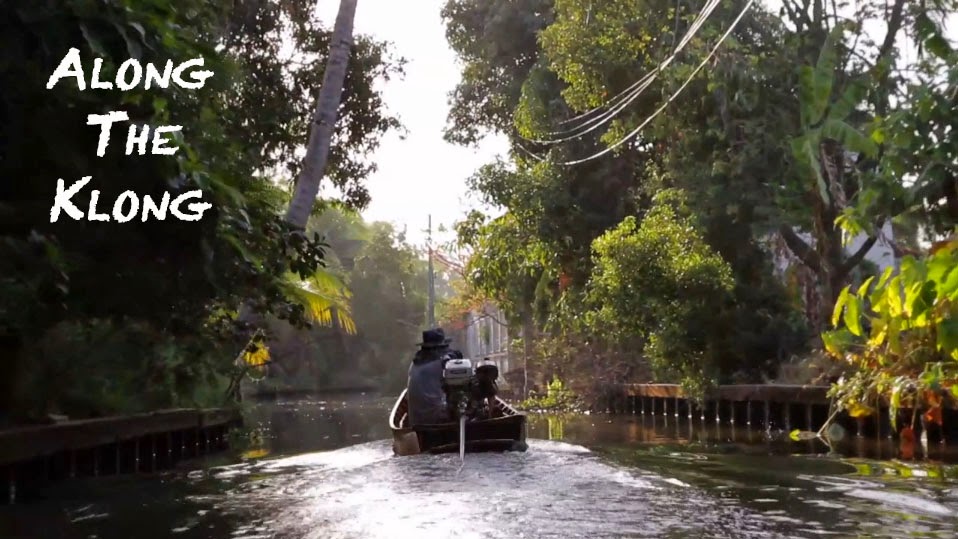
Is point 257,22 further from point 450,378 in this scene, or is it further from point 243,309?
point 450,378

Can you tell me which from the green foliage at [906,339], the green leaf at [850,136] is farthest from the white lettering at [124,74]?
the green leaf at [850,136]

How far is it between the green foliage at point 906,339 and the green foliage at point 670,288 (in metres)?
6.39

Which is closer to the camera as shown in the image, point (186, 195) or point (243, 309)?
point (186, 195)

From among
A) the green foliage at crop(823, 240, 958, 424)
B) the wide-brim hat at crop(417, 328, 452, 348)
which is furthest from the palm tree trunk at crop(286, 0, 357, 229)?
the green foliage at crop(823, 240, 958, 424)

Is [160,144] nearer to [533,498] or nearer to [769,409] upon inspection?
[533,498]

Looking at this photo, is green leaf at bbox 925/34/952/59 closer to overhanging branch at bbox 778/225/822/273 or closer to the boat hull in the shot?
the boat hull

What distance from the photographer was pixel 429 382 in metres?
A: 16.1

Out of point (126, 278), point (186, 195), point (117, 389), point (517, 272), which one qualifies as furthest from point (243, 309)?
point (517, 272)

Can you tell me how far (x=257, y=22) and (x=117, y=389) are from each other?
7.95 m

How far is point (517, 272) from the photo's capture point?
36750 mm

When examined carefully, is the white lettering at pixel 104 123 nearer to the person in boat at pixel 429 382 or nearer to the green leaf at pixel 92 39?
the green leaf at pixel 92 39

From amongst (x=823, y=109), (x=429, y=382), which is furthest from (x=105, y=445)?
(x=823, y=109)

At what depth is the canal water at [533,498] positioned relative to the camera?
380 inches

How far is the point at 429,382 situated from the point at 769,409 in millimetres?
10440
